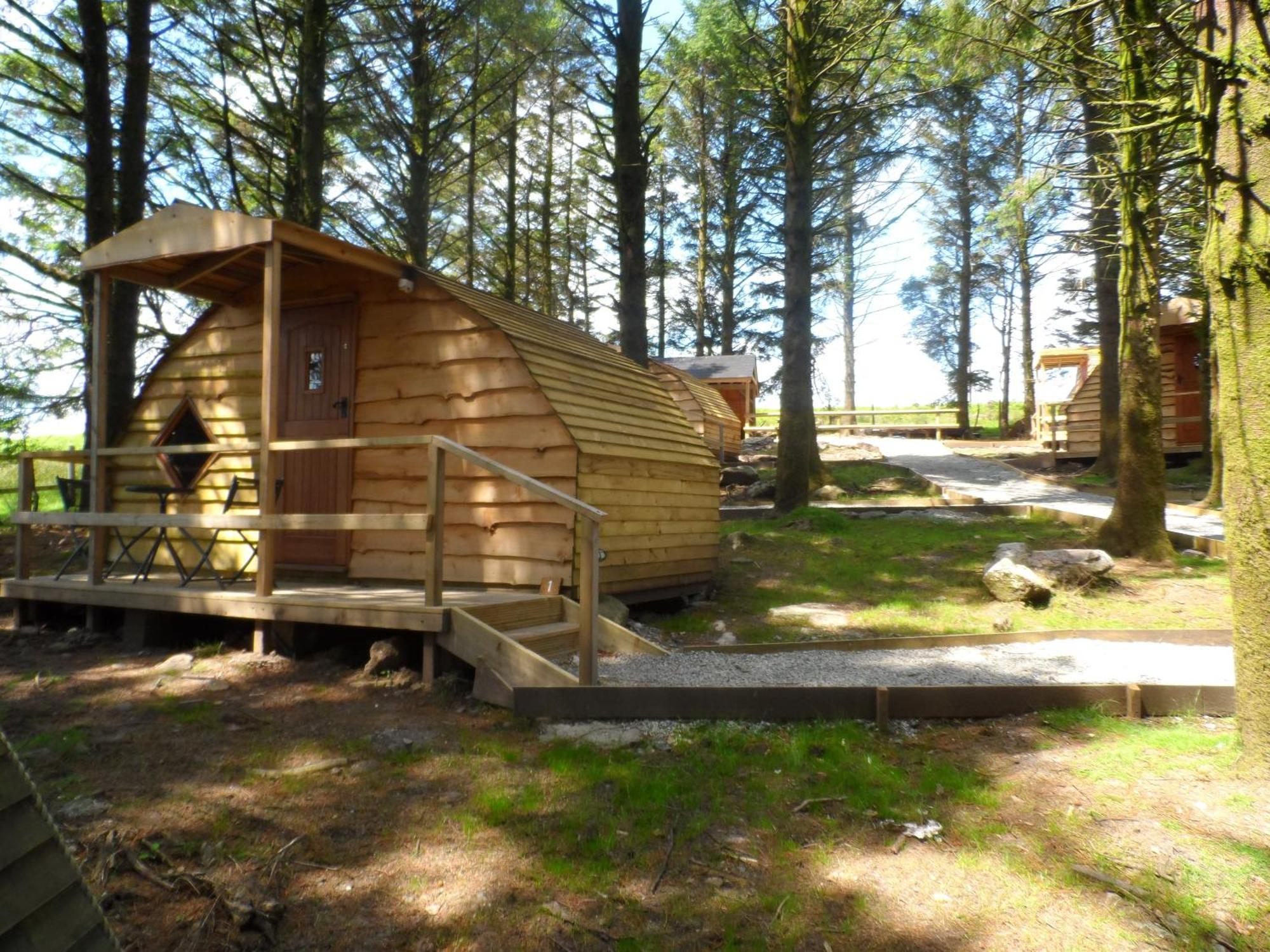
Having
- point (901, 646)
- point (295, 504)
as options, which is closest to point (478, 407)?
point (295, 504)

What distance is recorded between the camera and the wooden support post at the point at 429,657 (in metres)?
5.19

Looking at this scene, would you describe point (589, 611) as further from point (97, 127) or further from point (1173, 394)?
point (1173, 394)

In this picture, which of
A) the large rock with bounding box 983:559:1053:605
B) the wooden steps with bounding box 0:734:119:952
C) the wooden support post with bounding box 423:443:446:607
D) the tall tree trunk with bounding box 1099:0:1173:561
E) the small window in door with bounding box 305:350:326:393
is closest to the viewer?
the wooden steps with bounding box 0:734:119:952

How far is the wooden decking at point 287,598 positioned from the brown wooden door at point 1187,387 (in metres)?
16.9

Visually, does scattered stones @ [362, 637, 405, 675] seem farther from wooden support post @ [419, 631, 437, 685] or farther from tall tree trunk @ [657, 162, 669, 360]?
tall tree trunk @ [657, 162, 669, 360]

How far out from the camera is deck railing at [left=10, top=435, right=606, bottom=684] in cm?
472

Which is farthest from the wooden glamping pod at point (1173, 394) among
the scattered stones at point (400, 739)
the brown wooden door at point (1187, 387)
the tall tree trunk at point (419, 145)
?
the scattered stones at point (400, 739)

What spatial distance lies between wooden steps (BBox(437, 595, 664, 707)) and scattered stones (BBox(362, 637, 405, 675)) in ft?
1.62

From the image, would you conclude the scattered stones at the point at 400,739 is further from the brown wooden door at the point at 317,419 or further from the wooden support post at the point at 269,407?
the brown wooden door at the point at 317,419

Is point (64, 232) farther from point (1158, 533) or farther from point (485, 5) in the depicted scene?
point (1158, 533)

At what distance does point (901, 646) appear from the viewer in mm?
6238

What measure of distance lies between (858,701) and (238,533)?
20.0 feet

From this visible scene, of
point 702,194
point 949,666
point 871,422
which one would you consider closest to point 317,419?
point 949,666

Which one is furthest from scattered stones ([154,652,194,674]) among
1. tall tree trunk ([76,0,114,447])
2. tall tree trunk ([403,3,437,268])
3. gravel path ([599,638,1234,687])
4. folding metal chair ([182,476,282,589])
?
tall tree trunk ([403,3,437,268])
